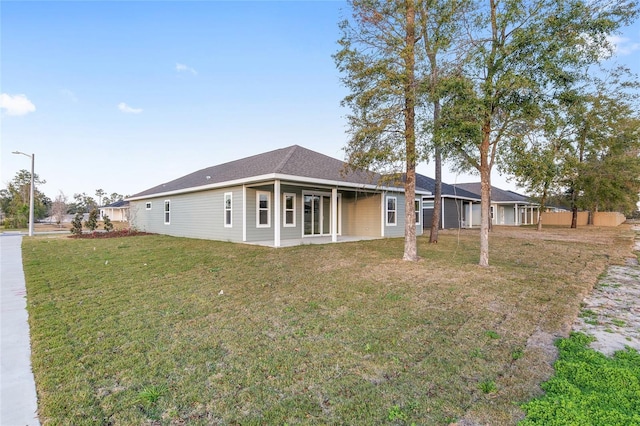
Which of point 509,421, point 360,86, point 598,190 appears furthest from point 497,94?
point 598,190

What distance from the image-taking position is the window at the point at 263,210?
12469mm

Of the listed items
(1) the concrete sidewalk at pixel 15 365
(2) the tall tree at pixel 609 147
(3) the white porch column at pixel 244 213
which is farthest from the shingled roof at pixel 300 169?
(2) the tall tree at pixel 609 147

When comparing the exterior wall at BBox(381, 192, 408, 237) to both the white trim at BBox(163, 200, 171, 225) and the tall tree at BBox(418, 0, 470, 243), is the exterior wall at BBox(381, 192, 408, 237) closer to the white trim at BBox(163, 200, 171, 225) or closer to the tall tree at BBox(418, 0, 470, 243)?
the tall tree at BBox(418, 0, 470, 243)

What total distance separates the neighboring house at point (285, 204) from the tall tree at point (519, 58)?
168 inches

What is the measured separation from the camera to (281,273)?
697 centimetres

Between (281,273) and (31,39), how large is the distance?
1169 centimetres

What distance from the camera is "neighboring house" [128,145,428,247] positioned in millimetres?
11797

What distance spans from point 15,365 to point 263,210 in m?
9.89

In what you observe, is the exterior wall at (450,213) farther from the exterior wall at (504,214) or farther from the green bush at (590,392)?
the green bush at (590,392)

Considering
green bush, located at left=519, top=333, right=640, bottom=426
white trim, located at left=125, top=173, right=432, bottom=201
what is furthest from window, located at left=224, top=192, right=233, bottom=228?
green bush, located at left=519, top=333, right=640, bottom=426

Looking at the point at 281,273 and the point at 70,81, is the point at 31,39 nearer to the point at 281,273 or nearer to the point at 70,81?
the point at 70,81

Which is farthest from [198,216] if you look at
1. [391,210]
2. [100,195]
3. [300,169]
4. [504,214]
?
[100,195]

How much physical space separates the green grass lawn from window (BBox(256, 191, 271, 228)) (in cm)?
543

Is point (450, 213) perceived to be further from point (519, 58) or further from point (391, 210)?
point (519, 58)
